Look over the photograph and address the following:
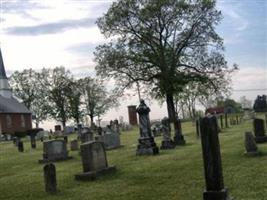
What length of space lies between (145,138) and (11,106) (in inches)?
2567

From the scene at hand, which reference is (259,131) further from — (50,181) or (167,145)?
(50,181)

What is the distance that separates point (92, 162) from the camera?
14.7 m

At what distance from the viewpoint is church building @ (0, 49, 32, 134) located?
263ft

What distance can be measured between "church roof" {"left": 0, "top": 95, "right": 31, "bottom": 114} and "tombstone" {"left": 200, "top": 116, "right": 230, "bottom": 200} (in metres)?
73.6

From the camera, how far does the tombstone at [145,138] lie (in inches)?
838

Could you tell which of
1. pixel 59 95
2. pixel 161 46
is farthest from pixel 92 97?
pixel 161 46

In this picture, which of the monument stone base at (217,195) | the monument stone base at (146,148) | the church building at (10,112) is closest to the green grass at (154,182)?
the monument stone base at (217,195)

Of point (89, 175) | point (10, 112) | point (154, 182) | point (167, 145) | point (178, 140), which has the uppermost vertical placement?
point (10, 112)

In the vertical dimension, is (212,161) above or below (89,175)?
above

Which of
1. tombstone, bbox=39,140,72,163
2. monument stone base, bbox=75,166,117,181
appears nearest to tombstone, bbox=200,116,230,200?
monument stone base, bbox=75,166,117,181

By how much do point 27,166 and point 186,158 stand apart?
6950 millimetres

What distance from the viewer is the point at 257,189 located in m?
10.4

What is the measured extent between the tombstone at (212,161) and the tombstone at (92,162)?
5969mm

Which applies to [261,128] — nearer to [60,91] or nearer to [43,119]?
[60,91]
